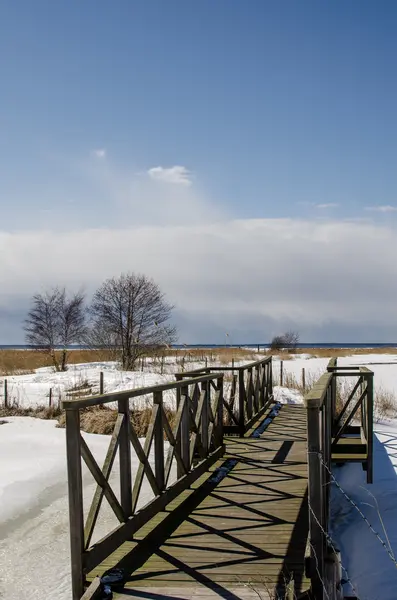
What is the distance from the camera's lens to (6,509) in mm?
9766

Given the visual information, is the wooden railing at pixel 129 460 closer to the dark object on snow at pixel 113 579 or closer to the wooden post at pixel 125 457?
the wooden post at pixel 125 457

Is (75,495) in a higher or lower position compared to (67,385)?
higher

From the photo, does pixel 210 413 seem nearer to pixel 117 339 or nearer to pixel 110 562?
pixel 110 562

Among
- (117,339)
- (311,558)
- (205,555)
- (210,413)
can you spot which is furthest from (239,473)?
(117,339)

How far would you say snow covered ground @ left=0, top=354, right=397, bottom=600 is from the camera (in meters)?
6.63

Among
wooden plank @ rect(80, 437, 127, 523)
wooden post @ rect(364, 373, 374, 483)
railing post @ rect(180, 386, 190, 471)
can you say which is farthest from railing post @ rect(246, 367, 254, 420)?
wooden plank @ rect(80, 437, 127, 523)

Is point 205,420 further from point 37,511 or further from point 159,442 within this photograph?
point 37,511

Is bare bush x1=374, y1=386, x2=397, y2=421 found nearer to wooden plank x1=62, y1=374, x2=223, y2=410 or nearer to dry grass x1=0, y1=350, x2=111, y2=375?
wooden plank x1=62, y1=374, x2=223, y2=410

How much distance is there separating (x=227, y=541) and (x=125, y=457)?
4.20 feet

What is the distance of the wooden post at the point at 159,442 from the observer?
21.4 feet

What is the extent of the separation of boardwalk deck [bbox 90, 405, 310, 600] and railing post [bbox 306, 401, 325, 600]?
0.12 meters

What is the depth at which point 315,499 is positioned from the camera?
456 cm

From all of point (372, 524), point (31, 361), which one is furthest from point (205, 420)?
point (31, 361)

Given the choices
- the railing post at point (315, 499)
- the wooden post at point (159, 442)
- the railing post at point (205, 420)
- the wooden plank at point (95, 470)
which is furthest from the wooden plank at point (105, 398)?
the railing post at point (315, 499)
